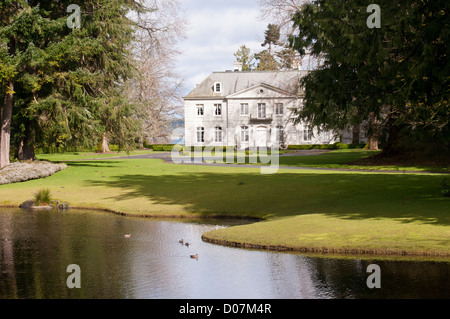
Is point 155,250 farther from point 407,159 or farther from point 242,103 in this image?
point 242,103

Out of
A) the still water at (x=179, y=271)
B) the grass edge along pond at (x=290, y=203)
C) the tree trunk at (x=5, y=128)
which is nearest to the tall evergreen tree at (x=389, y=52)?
the grass edge along pond at (x=290, y=203)

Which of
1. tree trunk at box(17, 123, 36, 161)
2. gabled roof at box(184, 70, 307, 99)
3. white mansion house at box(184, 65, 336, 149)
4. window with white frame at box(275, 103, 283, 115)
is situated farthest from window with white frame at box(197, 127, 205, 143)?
tree trunk at box(17, 123, 36, 161)

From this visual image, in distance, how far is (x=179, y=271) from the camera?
405 inches

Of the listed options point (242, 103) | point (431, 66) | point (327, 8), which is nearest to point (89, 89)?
point (327, 8)

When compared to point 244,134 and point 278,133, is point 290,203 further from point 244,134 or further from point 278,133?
point 244,134

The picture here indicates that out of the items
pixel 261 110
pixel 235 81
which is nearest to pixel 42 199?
pixel 261 110

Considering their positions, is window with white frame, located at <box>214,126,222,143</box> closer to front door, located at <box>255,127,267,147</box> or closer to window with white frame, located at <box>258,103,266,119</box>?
front door, located at <box>255,127,267,147</box>

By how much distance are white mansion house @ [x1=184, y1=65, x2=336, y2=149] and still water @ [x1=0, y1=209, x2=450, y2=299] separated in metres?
60.0

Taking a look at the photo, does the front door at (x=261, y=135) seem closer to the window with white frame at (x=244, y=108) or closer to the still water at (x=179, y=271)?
the window with white frame at (x=244, y=108)

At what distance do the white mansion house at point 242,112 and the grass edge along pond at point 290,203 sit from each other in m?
44.6

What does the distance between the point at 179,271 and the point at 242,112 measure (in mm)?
64852

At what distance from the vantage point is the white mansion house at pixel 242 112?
2891 inches

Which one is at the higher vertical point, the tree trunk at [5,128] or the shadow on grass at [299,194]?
the tree trunk at [5,128]

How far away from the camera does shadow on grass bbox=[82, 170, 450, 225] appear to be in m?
15.2
